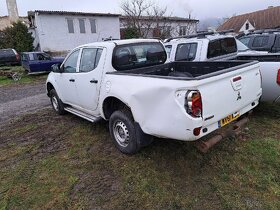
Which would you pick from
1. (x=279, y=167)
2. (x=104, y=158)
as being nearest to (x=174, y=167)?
(x=104, y=158)

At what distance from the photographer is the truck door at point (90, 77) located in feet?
14.8

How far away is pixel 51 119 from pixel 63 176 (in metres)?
2.97

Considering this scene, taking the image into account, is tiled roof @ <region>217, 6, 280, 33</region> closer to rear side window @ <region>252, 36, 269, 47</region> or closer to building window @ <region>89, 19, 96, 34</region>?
building window @ <region>89, 19, 96, 34</region>

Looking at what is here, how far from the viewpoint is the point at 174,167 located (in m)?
3.76

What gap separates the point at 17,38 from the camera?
24062 millimetres

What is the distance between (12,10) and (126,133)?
30.6m

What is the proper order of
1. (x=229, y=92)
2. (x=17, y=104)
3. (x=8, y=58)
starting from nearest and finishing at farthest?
(x=229, y=92)
(x=17, y=104)
(x=8, y=58)

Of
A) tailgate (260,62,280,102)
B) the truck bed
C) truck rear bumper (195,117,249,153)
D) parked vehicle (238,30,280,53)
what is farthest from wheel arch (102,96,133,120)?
parked vehicle (238,30,280,53)

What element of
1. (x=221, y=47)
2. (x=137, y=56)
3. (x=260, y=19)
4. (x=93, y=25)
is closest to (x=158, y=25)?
(x=93, y=25)

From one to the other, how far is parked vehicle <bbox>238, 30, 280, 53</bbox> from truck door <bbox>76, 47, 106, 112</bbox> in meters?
7.88

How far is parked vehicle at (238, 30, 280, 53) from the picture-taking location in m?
10.0

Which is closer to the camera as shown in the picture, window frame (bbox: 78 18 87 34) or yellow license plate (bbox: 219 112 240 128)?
yellow license plate (bbox: 219 112 240 128)

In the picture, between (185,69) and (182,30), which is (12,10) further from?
(185,69)

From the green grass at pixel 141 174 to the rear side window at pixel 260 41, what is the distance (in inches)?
246
